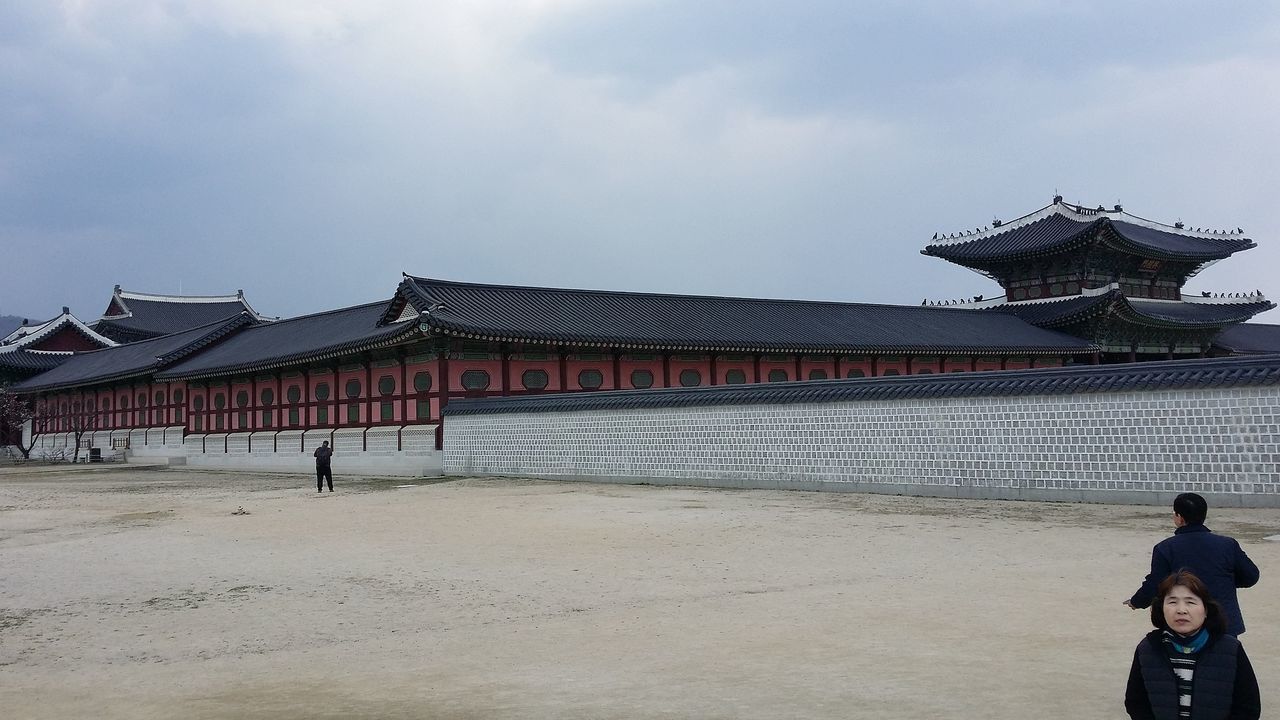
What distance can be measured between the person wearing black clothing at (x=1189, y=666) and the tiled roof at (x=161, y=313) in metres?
66.6

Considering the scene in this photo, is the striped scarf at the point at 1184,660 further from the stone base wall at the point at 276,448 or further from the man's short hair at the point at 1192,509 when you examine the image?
the stone base wall at the point at 276,448

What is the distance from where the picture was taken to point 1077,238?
45.6 metres

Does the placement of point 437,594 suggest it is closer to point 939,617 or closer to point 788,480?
point 939,617

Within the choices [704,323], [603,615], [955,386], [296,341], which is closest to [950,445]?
[955,386]

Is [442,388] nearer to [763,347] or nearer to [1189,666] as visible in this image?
[763,347]

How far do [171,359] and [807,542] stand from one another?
39622mm

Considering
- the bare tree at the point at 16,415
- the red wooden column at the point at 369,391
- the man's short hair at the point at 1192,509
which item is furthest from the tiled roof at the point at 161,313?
the man's short hair at the point at 1192,509

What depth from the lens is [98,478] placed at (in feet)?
116

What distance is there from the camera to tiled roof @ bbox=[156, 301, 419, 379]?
33.8 metres

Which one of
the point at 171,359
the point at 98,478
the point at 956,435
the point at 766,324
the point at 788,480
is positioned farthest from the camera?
the point at 171,359

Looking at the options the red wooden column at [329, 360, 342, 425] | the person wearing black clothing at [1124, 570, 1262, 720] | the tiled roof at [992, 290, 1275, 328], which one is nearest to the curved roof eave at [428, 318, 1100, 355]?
the tiled roof at [992, 290, 1275, 328]

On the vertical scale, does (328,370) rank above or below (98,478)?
above

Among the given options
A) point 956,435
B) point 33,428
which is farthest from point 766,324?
point 33,428

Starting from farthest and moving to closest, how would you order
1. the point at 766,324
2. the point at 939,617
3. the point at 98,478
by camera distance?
1. the point at 766,324
2. the point at 98,478
3. the point at 939,617
